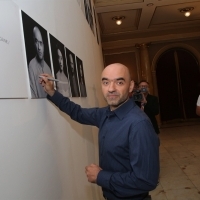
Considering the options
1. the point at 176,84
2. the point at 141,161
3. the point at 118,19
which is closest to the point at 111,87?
the point at 141,161

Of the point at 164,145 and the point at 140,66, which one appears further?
the point at 140,66

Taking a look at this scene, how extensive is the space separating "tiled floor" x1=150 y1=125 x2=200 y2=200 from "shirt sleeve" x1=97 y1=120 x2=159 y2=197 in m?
2.91

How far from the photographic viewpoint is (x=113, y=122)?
187 cm

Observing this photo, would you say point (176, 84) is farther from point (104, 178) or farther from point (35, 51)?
point (35, 51)

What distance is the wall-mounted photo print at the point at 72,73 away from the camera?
7.54ft

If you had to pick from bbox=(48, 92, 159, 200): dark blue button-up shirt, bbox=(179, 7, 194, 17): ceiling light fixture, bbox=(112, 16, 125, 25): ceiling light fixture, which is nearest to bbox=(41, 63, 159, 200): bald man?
bbox=(48, 92, 159, 200): dark blue button-up shirt

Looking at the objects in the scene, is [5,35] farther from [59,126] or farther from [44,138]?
[59,126]

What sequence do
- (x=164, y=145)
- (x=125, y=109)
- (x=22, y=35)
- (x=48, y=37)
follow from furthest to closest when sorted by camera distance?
(x=164, y=145) → (x=125, y=109) → (x=48, y=37) → (x=22, y=35)

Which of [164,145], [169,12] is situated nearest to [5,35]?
[164,145]

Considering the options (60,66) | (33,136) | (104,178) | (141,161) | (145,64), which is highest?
(145,64)

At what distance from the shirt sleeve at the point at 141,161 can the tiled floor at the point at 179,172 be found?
2.91 meters

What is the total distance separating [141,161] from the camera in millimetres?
1575

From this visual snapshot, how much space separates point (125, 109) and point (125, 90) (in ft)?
0.45

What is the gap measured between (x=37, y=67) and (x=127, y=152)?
0.81 meters
